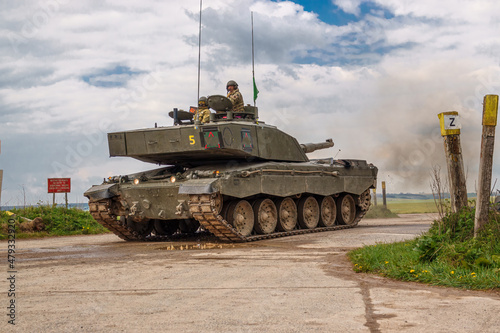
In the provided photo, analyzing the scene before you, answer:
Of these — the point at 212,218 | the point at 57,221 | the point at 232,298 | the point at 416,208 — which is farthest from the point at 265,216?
the point at 416,208

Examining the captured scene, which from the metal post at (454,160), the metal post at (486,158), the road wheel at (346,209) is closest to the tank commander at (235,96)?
the road wheel at (346,209)

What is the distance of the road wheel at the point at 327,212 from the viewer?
1786cm

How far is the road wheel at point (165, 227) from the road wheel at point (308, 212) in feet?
12.1

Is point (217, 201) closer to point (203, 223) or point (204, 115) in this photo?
point (203, 223)

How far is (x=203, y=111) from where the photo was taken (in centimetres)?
1589

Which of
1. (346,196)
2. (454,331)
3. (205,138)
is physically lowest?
(454,331)

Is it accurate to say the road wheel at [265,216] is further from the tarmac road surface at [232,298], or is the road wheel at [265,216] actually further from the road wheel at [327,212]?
the tarmac road surface at [232,298]

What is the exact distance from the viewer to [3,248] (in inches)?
565

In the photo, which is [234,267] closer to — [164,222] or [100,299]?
[100,299]

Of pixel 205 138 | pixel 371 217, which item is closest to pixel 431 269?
pixel 205 138

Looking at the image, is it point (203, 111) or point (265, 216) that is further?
point (203, 111)

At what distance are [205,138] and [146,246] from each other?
9.43ft

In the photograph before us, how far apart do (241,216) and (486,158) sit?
699 cm

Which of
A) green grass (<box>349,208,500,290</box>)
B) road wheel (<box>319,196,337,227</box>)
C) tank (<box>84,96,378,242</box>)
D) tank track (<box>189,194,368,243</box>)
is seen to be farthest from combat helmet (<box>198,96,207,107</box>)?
green grass (<box>349,208,500,290</box>)
